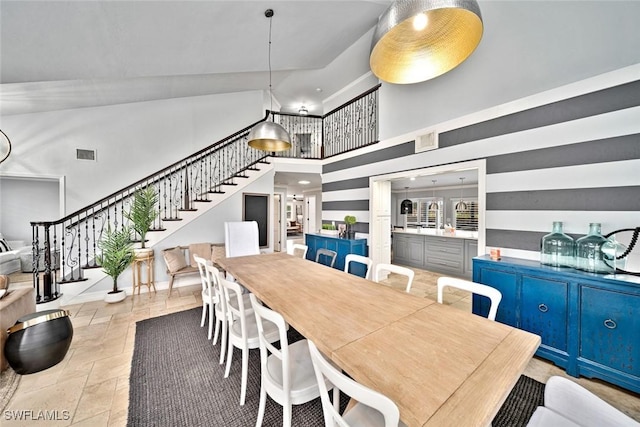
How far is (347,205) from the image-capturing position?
5.36 meters

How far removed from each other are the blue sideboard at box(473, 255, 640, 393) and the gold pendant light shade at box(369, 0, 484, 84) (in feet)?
7.25

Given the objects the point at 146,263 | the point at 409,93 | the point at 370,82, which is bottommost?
the point at 146,263

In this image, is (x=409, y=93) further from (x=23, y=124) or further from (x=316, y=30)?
(x=23, y=124)

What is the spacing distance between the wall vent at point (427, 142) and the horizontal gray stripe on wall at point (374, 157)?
13 cm

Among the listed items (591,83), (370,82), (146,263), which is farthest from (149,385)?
(370,82)

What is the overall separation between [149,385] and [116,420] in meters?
0.33

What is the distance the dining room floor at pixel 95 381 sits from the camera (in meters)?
1.75

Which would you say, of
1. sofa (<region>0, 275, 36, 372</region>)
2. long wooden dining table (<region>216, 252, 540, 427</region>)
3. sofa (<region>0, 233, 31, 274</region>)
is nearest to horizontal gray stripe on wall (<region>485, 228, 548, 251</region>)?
long wooden dining table (<region>216, 252, 540, 427</region>)

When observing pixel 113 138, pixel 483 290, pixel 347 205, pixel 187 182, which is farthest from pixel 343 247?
pixel 113 138

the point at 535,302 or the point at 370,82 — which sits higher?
the point at 370,82

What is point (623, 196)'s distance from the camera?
6.98ft

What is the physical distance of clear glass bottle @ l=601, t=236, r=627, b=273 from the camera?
202 centimetres

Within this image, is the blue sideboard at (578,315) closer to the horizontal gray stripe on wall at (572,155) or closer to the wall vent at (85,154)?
the horizontal gray stripe on wall at (572,155)

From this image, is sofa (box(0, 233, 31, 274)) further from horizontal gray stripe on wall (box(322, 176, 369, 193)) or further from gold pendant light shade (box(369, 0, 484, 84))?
gold pendant light shade (box(369, 0, 484, 84))
